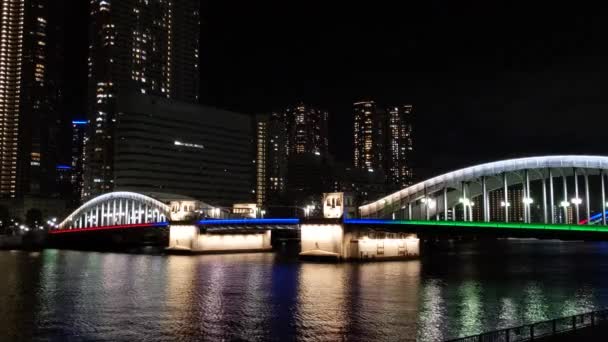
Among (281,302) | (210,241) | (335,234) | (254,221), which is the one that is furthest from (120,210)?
(281,302)

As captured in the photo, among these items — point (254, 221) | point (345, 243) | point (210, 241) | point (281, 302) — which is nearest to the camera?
point (281, 302)

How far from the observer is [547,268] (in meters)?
83.3

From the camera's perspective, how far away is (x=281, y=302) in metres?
47.1

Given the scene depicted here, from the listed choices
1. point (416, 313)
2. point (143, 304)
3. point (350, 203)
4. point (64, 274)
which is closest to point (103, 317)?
point (143, 304)

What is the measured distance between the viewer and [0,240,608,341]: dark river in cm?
3553

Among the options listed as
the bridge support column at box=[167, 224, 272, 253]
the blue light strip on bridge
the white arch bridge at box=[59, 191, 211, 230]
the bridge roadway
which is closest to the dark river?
the bridge roadway

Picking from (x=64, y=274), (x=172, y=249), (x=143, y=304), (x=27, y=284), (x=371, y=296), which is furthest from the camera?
(x=172, y=249)

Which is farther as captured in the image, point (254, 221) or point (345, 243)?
point (254, 221)

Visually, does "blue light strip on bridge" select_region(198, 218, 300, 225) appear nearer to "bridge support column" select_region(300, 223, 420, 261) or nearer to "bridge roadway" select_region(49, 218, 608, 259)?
"bridge roadway" select_region(49, 218, 608, 259)

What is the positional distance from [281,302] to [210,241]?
6912 cm

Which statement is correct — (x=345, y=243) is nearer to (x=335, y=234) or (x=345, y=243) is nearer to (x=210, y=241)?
(x=335, y=234)

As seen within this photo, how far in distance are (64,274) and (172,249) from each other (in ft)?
143

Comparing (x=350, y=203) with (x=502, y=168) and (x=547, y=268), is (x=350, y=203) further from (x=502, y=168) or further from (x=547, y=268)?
(x=547, y=268)

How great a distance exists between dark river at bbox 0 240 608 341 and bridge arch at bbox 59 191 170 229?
2346 inches
